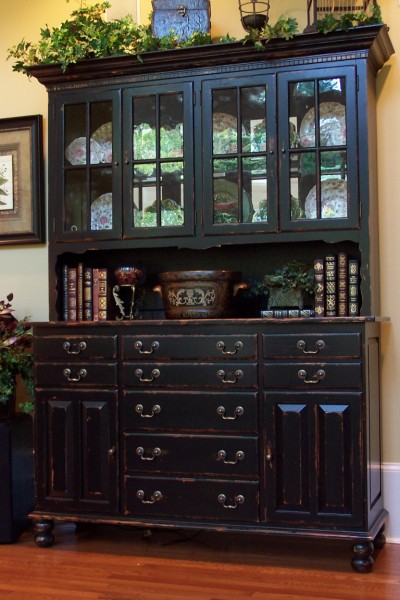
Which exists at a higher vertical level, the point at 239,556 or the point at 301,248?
the point at 301,248

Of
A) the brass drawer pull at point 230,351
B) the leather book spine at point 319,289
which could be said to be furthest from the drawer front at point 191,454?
the leather book spine at point 319,289

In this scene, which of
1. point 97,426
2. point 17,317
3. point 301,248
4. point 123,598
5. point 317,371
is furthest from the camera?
point 17,317

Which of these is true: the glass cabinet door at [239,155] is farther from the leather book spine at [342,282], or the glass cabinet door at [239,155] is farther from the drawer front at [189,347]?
the drawer front at [189,347]

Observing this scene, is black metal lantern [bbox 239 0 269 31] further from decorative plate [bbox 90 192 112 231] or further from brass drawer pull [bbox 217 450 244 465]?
brass drawer pull [bbox 217 450 244 465]

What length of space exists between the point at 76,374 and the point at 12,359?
385 millimetres

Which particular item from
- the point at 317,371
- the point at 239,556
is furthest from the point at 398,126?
the point at 239,556

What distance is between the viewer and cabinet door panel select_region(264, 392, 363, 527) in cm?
296

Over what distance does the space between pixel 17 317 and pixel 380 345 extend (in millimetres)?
1717

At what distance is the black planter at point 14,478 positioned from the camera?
3412 mm

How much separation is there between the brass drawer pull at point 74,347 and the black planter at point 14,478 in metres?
0.42

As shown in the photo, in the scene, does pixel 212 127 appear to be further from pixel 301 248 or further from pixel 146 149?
pixel 301 248

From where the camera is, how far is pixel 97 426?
3.27m

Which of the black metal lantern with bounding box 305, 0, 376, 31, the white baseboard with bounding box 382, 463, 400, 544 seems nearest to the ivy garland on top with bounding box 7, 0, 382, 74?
the black metal lantern with bounding box 305, 0, 376, 31

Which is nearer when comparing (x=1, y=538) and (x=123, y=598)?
(x=123, y=598)
